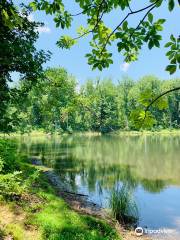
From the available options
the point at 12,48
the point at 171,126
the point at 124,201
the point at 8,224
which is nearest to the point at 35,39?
the point at 12,48

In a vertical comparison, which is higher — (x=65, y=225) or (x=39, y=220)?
(x=39, y=220)

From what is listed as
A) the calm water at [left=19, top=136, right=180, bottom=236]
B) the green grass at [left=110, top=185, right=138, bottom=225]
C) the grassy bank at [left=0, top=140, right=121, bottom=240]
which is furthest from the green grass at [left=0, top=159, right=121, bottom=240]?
the calm water at [left=19, top=136, right=180, bottom=236]

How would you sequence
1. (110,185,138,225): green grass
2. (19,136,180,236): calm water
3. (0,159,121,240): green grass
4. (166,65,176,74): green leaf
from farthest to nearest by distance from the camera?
(19,136,180,236): calm water, (110,185,138,225): green grass, (0,159,121,240): green grass, (166,65,176,74): green leaf

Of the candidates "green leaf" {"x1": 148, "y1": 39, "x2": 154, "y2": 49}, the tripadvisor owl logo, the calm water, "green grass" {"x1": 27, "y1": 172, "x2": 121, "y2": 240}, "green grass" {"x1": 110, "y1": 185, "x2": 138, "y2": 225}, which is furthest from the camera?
the calm water

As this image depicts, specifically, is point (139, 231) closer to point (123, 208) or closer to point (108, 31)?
point (123, 208)

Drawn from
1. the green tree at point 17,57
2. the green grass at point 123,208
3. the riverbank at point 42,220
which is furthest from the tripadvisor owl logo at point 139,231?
the green tree at point 17,57

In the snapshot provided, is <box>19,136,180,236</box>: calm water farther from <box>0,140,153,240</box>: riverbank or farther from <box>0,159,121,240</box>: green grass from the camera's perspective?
<box>0,159,121,240</box>: green grass

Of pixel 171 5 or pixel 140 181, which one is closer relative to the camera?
pixel 171 5

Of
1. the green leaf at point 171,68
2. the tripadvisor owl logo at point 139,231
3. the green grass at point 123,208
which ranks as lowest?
the tripadvisor owl logo at point 139,231

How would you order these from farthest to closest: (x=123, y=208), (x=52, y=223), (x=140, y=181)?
(x=140, y=181)
(x=123, y=208)
(x=52, y=223)

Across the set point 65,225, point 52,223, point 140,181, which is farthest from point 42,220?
point 140,181

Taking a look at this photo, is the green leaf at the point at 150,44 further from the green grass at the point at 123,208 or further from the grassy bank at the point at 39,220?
the green grass at the point at 123,208

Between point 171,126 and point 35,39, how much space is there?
347 ft

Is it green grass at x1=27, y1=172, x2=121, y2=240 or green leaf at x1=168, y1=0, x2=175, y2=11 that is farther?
green grass at x1=27, y1=172, x2=121, y2=240
